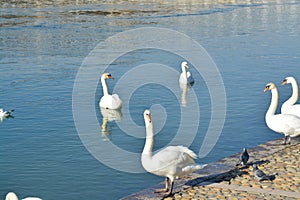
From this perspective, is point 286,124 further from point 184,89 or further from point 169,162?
point 184,89

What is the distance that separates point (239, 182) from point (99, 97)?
11112 mm

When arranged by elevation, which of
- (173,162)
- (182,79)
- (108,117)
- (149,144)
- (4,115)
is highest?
(182,79)

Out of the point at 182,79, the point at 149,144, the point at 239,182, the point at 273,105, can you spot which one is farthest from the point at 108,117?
the point at 239,182

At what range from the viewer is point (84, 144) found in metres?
14.8

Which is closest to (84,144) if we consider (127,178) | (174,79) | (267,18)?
(127,178)

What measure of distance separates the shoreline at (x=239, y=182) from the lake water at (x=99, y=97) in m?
1.57

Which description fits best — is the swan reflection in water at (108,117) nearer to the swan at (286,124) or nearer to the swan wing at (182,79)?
the swan wing at (182,79)

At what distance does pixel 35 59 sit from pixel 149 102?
9.98m

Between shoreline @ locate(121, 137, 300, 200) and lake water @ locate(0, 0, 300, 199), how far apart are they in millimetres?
1567

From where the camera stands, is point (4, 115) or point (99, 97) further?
point (99, 97)

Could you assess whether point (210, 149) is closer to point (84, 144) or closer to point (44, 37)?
point (84, 144)

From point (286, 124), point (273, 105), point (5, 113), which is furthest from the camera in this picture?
point (5, 113)

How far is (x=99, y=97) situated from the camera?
67.6 ft

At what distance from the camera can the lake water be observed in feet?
41.4
